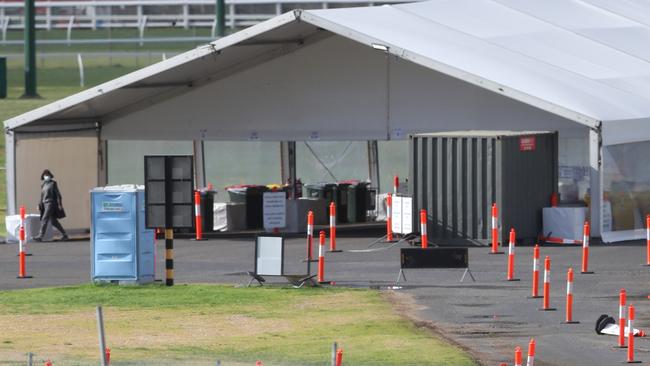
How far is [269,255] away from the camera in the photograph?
25891mm

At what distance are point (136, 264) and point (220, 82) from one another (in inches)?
466

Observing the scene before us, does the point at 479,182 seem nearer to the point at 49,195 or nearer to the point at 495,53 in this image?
the point at 495,53

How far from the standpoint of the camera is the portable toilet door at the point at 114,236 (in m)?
26.4

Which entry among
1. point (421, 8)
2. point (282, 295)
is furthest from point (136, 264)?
point (421, 8)

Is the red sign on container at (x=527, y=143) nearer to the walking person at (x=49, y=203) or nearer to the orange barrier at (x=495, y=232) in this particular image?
the orange barrier at (x=495, y=232)

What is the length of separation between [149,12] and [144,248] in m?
45.5

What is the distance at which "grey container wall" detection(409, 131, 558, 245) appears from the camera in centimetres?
3256

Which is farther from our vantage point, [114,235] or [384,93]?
[384,93]

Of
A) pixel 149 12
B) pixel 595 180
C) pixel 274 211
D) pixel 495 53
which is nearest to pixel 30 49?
pixel 274 211

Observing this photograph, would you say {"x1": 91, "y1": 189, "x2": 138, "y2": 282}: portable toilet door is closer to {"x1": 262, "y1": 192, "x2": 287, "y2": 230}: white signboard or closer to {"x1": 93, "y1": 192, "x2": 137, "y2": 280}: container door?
{"x1": 93, "y1": 192, "x2": 137, "y2": 280}: container door

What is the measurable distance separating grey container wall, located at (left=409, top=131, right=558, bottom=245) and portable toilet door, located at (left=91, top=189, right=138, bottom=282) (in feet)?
28.7

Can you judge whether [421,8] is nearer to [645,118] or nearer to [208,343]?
[645,118]

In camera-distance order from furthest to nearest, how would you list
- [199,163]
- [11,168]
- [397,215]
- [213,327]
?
[199,163]
[11,168]
[397,215]
[213,327]

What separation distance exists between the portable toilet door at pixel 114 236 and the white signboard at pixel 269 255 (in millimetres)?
2107
